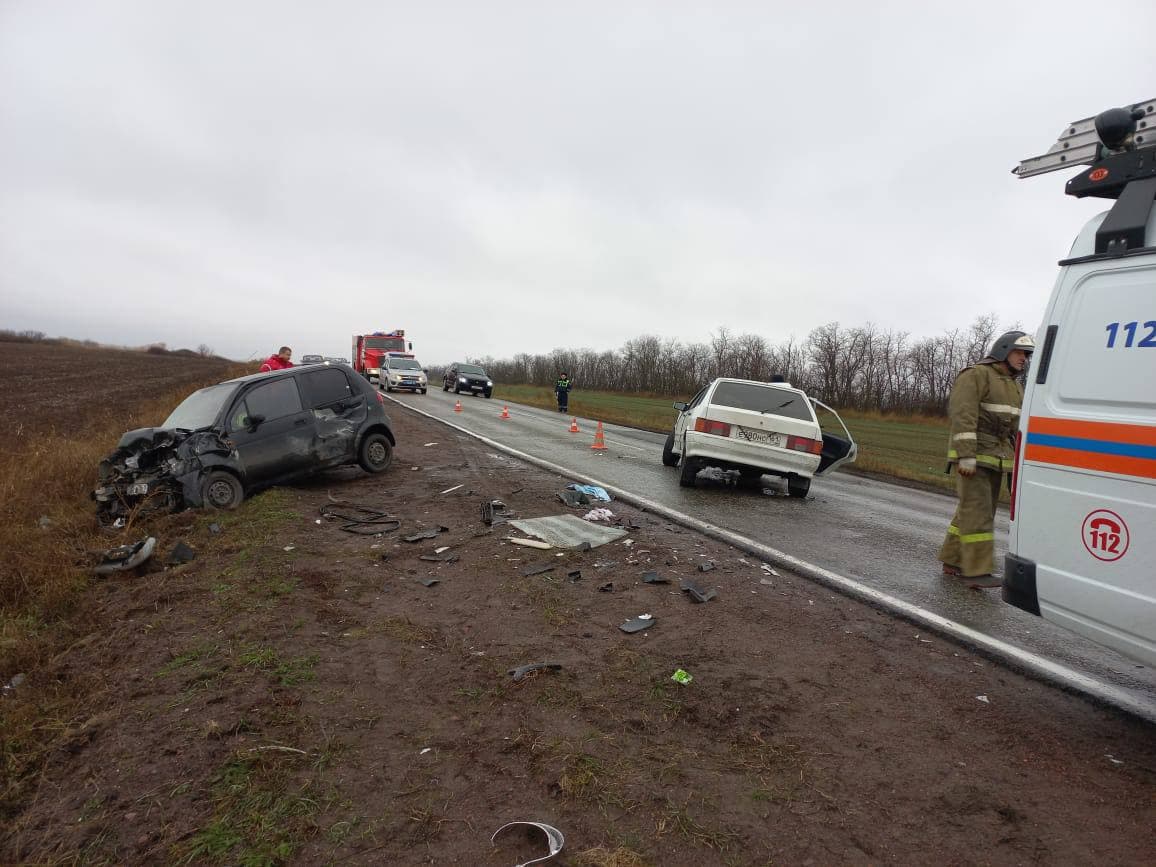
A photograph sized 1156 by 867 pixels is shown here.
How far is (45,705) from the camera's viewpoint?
338 cm

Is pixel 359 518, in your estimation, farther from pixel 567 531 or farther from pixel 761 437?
pixel 761 437

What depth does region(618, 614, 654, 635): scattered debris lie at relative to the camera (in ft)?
13.3

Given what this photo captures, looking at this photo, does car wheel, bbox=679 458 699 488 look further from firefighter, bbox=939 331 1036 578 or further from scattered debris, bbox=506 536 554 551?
firefighter, bbox=939 331 1036 578

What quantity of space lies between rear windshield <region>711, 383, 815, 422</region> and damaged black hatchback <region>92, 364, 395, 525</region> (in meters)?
5.05

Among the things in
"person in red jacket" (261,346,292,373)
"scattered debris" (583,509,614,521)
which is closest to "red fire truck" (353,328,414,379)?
"person in red jacket" (261,346,292,373)

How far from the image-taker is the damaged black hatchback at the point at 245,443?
23.2 feet

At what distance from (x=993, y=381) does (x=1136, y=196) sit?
2589mm

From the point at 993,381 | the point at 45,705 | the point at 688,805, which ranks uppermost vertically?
the point at 993,381

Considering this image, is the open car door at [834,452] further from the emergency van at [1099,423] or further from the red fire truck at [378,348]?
the red fire truck at [378,348]

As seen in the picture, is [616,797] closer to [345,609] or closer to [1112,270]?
[345,609]

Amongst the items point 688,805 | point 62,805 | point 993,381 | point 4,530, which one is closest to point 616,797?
point 688,805

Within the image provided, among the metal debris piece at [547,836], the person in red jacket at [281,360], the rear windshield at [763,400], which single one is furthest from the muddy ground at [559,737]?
the person in red jacket at [281,360]

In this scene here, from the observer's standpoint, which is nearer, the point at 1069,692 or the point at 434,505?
the point at 1069,692

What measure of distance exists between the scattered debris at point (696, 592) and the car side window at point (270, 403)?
589 cm
